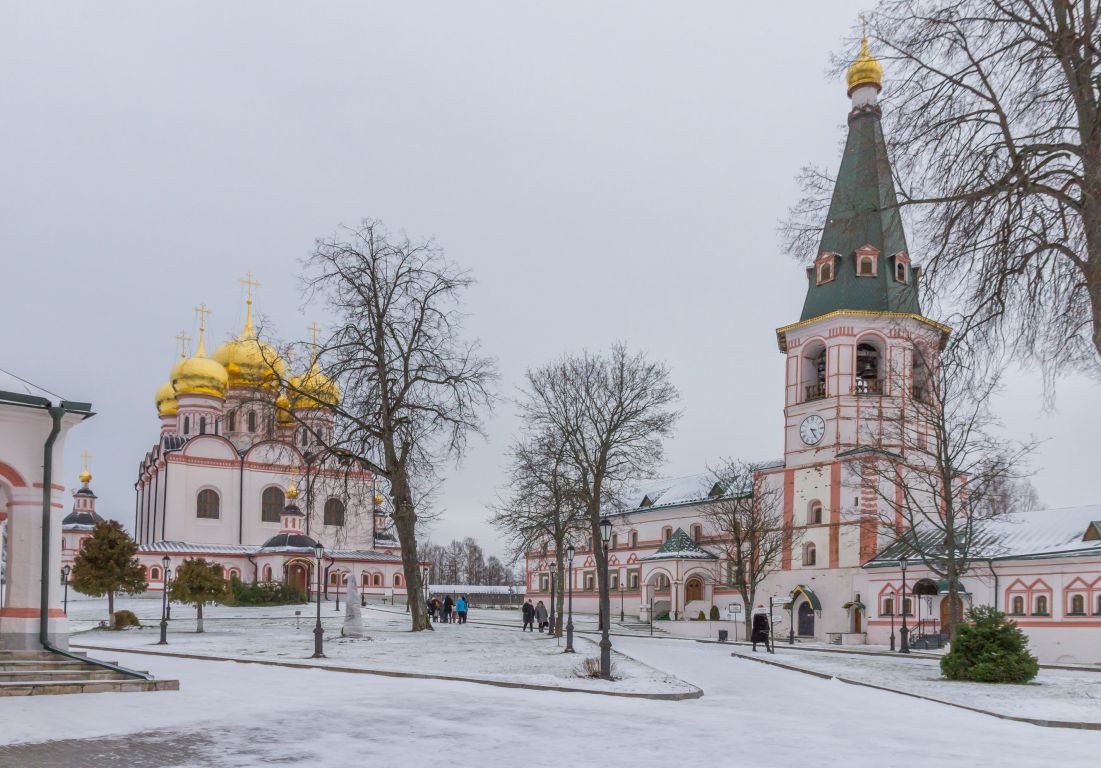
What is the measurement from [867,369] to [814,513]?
25.0ft

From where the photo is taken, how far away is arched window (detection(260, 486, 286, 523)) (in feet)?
241

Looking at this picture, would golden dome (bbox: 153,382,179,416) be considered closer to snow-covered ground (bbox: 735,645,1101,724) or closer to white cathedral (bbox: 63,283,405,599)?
white cathedral (bbox: 63,283,405,599)

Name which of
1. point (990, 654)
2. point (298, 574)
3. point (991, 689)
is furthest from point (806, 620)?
point (991, 689)

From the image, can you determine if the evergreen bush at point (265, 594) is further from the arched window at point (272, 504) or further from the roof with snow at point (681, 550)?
the roof with snow at point (681, 550)

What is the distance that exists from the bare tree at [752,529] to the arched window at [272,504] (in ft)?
101

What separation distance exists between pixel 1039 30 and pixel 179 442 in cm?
6826

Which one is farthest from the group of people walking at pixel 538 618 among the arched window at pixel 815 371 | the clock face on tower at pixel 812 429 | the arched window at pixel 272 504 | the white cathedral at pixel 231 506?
the arched window at pixel 272 504

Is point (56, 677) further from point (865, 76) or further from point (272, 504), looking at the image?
point (272, 504)

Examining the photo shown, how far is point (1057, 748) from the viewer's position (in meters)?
11.8

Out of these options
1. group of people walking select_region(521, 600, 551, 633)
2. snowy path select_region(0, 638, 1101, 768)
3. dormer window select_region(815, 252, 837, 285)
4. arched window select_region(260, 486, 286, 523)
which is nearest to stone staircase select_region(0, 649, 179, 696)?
snowy path select_region(0, 638, 1101, 768)

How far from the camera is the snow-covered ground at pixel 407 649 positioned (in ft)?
62.8

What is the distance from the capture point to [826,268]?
5316 cm

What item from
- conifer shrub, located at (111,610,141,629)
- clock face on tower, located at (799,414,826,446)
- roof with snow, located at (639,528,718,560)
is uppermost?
clock face on tower, located at (799,414,826,446)

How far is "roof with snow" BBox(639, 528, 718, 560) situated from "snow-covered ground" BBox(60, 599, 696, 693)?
23341mm
